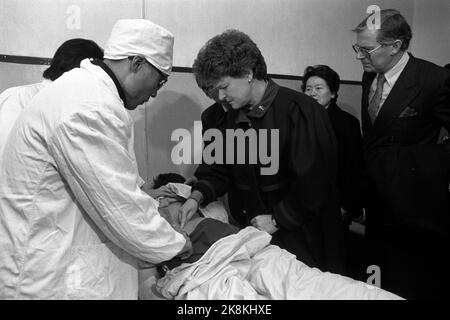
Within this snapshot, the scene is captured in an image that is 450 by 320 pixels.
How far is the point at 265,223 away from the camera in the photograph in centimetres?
153

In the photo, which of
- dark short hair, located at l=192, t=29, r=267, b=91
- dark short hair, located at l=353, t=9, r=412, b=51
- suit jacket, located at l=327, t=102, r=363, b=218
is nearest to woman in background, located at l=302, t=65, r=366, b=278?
suit jacket, located at l=327, t=102, r=363, b=218

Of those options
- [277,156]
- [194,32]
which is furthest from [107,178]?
[194,32]

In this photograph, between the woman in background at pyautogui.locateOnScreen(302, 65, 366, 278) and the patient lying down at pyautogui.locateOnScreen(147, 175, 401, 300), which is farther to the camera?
the woman in background at pyautogui.locateOnScreen(302, 65, 366, 278)

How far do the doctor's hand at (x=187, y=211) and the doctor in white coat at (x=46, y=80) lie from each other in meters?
0.67

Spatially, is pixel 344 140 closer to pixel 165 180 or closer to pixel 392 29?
pixel 392 29

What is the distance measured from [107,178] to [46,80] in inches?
31.4

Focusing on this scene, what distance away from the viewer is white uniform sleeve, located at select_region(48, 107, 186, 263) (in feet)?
3.32

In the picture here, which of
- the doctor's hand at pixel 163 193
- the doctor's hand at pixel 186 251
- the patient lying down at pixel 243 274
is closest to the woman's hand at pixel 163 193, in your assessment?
the doctor's hand at pixel 163 193

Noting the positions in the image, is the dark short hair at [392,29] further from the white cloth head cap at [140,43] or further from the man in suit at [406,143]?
the white cloth head cap at [140,43]

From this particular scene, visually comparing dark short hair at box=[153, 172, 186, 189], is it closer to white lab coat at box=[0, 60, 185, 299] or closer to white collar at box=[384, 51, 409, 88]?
white lab coat at box=[0, 60, 185, 299]

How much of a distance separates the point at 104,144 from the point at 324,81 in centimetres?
138

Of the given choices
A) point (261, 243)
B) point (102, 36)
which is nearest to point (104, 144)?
point (261, 243)

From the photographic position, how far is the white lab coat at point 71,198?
1.02m
